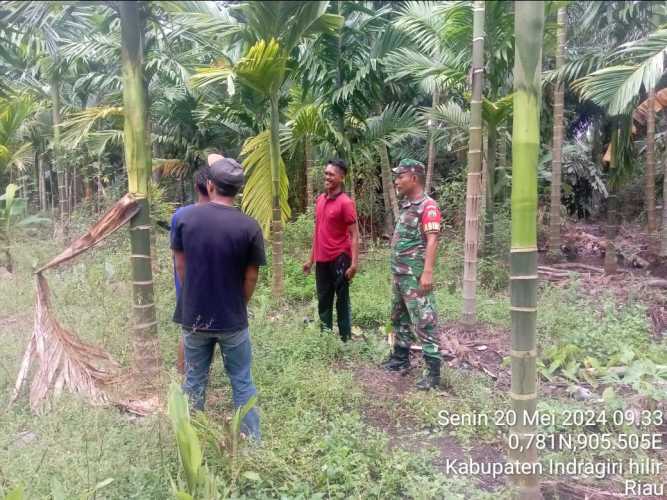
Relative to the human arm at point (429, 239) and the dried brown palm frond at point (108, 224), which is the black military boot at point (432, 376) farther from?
the dried brown palm frond at point (108, 224)

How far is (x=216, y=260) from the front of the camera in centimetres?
279

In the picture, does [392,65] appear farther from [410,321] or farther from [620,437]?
[620,437]

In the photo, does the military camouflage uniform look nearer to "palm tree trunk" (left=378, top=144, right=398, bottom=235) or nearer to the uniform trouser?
the uniform trouser

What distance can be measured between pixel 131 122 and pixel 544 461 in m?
2.78

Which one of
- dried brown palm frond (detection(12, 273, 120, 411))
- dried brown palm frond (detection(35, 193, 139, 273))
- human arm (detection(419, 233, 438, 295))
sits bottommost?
dried brown palm frond (detection(12, 273, 120, 411))

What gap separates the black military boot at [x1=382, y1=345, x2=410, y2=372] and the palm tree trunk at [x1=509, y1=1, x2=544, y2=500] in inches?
77.5

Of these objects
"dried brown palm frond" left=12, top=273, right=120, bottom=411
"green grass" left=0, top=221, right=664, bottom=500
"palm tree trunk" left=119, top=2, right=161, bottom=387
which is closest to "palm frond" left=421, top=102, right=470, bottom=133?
"green grass" left=0, top=221, right=664, bottom=500

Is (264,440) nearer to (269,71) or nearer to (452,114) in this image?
(269,71)

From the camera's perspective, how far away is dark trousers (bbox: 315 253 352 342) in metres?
4.71

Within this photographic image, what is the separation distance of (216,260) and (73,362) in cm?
119

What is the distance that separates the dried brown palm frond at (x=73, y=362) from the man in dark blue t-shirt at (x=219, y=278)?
336mm

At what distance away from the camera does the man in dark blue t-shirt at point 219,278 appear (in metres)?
2.79

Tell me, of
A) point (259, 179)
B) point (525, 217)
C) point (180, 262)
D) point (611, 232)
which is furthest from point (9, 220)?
point (611, 232)

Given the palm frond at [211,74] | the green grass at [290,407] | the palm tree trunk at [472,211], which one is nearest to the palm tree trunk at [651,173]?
the green grass at [290,407]
